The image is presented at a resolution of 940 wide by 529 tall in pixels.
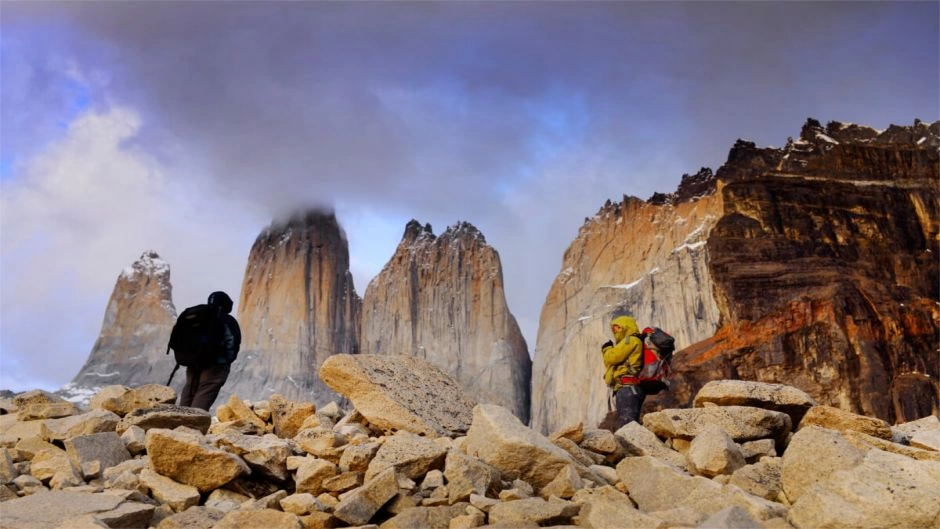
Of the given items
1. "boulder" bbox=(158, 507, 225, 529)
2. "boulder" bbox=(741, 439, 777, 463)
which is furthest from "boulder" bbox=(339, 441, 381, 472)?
"boulder" bbox=(741, 439, 777, 463)

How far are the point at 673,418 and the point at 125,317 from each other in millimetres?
75940

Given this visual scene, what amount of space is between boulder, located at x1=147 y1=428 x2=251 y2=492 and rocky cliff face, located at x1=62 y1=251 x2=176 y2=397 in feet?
223

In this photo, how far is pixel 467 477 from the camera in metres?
5.42

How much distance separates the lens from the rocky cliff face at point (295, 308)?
69000 millimetres

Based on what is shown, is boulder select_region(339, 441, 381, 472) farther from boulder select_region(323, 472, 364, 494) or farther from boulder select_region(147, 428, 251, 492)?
boulder select_region(147, 428, 251, 492)

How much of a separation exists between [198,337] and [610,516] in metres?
6.72

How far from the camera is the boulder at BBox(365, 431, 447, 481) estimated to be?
18.7ft

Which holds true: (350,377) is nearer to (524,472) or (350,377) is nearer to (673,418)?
(524,472)

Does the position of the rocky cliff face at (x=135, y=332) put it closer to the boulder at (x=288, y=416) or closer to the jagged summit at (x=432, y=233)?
the jagged summit at (x=432, y=233)

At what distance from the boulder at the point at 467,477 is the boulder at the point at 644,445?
1751 millimetres

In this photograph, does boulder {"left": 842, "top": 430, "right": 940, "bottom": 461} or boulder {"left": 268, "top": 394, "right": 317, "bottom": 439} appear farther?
boulder {"left": 268, "top": 394, "right": 317, "bottom": 439}

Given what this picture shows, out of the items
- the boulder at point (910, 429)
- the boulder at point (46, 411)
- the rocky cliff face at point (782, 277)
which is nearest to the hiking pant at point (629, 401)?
the boulder at point (910, 429)

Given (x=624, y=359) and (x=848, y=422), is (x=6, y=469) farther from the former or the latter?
(x=848, y=422)

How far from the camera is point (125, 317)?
75062 millimetres
